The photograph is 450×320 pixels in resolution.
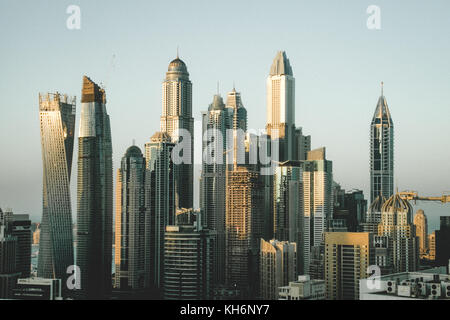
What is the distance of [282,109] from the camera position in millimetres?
18672

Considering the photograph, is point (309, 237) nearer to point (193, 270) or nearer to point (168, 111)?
point (193, 270)

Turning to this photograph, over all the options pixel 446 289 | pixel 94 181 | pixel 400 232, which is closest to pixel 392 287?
pixel 446 289

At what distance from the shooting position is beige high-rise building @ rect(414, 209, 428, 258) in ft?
50.7

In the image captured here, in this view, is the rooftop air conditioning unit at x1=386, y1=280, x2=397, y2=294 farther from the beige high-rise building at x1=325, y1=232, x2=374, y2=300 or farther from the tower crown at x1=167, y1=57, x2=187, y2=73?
the tower crown at x1=167, y1=57, x2=187, y2=73

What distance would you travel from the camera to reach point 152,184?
18.0 metres

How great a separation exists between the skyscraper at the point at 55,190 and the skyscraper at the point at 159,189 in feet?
7.11

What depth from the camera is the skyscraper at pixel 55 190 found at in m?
16.0

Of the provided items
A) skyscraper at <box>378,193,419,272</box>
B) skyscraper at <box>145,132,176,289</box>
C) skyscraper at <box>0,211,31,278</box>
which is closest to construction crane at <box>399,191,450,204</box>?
skyscraper at <box>378,193,419,272</box>

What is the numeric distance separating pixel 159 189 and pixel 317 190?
444 centimetres

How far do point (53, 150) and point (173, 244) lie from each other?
422 centimetres

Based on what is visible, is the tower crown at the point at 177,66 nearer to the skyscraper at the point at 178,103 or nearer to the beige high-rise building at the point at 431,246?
the skyscraper at the point at 178,103

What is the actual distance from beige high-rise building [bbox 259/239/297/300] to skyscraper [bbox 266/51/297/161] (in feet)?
15.0

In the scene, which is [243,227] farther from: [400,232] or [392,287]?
[392,287]
